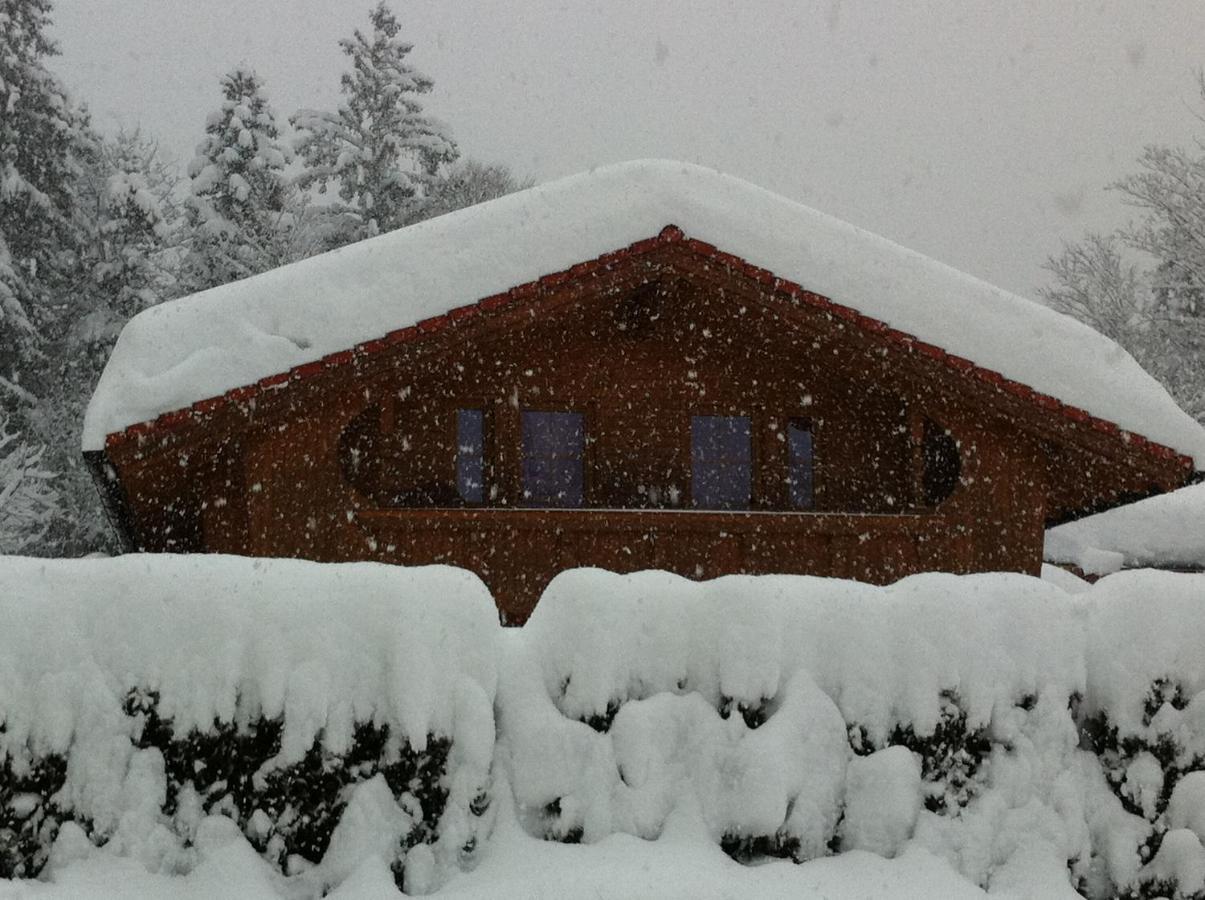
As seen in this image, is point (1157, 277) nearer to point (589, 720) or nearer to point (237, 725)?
point (589, 720)

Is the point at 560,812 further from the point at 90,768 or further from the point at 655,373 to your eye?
the point at 655,373

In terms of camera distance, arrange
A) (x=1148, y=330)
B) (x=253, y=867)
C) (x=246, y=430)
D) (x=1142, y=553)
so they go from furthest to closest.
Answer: (x=1148, y=330) → (x=1142, y=553) → (x=246, y=430) → (x=253, y=867)

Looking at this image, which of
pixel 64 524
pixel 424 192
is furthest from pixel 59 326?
pixel 424 192

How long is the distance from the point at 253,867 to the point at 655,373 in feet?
26.2

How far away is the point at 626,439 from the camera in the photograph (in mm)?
10695

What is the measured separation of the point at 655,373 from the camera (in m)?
10.8

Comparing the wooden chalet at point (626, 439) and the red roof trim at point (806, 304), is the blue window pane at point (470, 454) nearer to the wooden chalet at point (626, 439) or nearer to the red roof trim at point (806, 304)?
the wooden chalet at point (626, 439)

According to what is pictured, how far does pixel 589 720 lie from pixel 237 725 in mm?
1115

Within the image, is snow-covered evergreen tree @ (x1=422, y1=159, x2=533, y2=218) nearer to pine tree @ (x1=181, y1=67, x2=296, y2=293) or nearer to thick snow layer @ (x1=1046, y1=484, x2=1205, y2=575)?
pine tree @ (x1=181, y1=67, x2=296, y2=293)

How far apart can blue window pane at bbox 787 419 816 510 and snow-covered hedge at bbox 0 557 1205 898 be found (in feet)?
24.0

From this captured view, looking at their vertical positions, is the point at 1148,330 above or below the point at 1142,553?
above

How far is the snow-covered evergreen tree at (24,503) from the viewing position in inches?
824

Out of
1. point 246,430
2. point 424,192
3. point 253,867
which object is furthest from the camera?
point 424,192

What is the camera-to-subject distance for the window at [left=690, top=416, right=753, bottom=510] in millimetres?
10969
